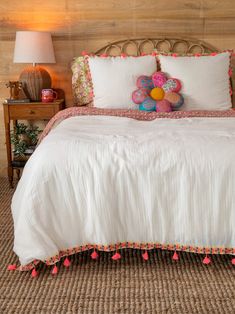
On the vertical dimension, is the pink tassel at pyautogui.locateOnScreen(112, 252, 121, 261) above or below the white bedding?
below

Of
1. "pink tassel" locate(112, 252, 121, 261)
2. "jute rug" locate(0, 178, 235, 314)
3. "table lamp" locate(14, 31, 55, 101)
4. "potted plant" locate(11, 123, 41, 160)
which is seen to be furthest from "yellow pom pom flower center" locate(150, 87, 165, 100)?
"pink tassel" locate(112, 252, 121, 261)

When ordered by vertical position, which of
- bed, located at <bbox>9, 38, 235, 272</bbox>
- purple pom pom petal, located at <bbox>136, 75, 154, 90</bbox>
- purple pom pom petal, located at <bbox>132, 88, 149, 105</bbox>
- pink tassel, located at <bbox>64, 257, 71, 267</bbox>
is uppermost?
purple pom pom petal, located at <bbox>136, 75, 154, 90</bbox>

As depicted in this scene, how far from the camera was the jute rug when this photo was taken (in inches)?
68.7

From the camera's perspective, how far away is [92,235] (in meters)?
1.97

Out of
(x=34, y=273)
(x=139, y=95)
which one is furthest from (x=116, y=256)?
(x=139, y=95)

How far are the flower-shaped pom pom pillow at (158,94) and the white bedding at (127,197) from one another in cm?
112

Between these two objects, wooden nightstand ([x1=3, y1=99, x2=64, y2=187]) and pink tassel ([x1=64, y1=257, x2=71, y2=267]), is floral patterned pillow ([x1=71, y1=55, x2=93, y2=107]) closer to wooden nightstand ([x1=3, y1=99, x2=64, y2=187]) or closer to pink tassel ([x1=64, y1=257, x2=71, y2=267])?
wooden nightstand ([x1=3, y1=99, x2=64, y2=187])

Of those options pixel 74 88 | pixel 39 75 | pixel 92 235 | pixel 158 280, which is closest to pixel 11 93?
pixel 39 75

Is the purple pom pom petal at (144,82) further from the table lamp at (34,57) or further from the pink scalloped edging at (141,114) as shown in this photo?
the table lamp at (34,57)

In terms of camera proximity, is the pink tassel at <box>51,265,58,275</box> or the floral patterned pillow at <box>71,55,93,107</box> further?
the floral patterned pillow at <box>71,55,93,107</box>

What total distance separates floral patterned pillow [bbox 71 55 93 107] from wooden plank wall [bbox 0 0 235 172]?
224 mm

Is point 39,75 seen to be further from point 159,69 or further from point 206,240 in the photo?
point 206,240

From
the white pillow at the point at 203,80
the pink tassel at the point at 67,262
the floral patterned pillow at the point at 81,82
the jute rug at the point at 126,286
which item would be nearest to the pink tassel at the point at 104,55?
the floral patterned pillow at the point at 81,82

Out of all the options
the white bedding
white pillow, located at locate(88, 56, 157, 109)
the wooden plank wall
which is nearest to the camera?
the white bedding
